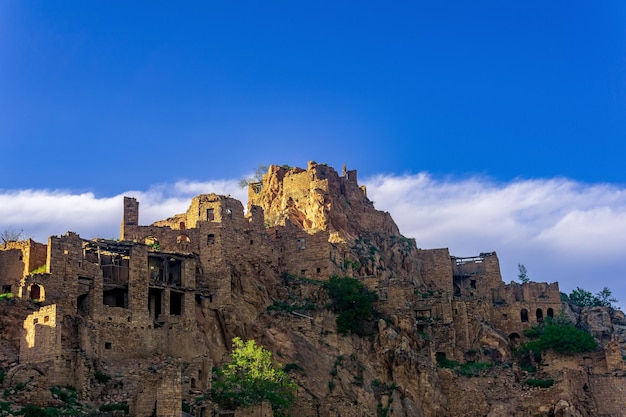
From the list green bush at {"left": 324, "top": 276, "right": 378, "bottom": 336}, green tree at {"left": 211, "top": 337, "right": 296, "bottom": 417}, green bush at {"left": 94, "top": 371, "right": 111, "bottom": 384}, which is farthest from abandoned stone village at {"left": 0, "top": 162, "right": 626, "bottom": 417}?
green tree at {"left": 211, "top": 337, "right": 296, "bottom": 417}

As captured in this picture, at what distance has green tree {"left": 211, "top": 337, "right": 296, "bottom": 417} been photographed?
53.1 m

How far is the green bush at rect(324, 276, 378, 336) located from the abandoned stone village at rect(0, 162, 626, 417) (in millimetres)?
621

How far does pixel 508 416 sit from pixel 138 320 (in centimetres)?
2507

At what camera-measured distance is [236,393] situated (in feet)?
175

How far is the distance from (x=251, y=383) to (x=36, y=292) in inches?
548

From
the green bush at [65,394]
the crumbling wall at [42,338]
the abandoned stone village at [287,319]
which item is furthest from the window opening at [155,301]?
the green bush at [65,394]

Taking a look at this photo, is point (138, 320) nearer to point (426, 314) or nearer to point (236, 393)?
point (236, 393)

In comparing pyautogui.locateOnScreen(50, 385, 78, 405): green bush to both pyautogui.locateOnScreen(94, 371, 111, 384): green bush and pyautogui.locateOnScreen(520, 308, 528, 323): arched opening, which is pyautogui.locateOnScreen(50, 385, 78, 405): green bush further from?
pyautogui.locateOnScreen(520, 308, 528, 323): arched opening

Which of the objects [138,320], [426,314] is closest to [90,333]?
[138,320]

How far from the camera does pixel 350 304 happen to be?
69.1 meters

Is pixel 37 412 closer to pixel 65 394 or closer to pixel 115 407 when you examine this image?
pixel 65 394

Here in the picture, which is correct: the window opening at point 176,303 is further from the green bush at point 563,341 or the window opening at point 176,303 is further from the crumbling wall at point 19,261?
the green bush at point 563,341

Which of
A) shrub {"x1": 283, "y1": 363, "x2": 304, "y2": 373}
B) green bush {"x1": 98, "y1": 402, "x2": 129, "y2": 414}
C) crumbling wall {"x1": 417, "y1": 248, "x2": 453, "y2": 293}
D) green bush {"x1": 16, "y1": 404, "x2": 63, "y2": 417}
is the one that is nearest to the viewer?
green bush {"x1": 16, "y1": 404, "x2": 63, "y2": 417}

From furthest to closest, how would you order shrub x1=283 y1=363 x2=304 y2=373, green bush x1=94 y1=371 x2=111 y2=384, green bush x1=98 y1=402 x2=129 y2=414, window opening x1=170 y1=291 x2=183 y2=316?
1. window opening x1=170 y1=291 x2=183 y2=316
2. shrub x1=283 y1=363 x2=304 y2=373
3. green bush x1=94 y1=371 x2=111 y2=384
4. green bush x1=98 y1=402 x2=129 y2=414
